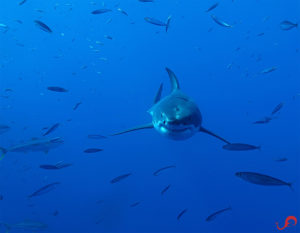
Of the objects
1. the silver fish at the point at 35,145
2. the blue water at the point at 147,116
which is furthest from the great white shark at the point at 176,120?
the blue water at the point at 147,116

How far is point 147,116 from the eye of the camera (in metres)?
24.7

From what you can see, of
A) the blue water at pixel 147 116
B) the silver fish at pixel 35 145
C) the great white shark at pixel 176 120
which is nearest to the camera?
the great white shark at pixel 176 120

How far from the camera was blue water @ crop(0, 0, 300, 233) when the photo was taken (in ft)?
49.4

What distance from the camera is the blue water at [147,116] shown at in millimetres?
15062

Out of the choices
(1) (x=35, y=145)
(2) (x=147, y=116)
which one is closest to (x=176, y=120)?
(1) (x=35, y=145)

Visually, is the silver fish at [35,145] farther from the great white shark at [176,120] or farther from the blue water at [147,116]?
the blue water at [147,116]

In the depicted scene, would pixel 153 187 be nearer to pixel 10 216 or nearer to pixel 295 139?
pixel 10 216

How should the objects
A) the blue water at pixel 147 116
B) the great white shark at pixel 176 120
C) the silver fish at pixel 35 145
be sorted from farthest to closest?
the blue water at pixel 147 116 < the silver fish at pixel 35 145 < the great white shark at pixel 176 120

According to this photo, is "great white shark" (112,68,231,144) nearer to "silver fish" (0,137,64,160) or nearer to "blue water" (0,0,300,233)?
"silver fish" (0,137,64,160)

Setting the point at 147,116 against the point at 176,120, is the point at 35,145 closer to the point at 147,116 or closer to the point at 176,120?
the point at 176,120

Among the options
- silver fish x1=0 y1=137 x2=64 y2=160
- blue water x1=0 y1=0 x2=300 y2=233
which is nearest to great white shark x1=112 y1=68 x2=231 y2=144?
silver fish x1=0 y1=137 x2=64 y2=160

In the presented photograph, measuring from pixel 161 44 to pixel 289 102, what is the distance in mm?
14483

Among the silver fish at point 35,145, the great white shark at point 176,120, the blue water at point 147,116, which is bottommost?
the blue water at point 147,116

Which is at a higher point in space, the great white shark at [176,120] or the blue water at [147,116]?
the great white shark at [176,120]
